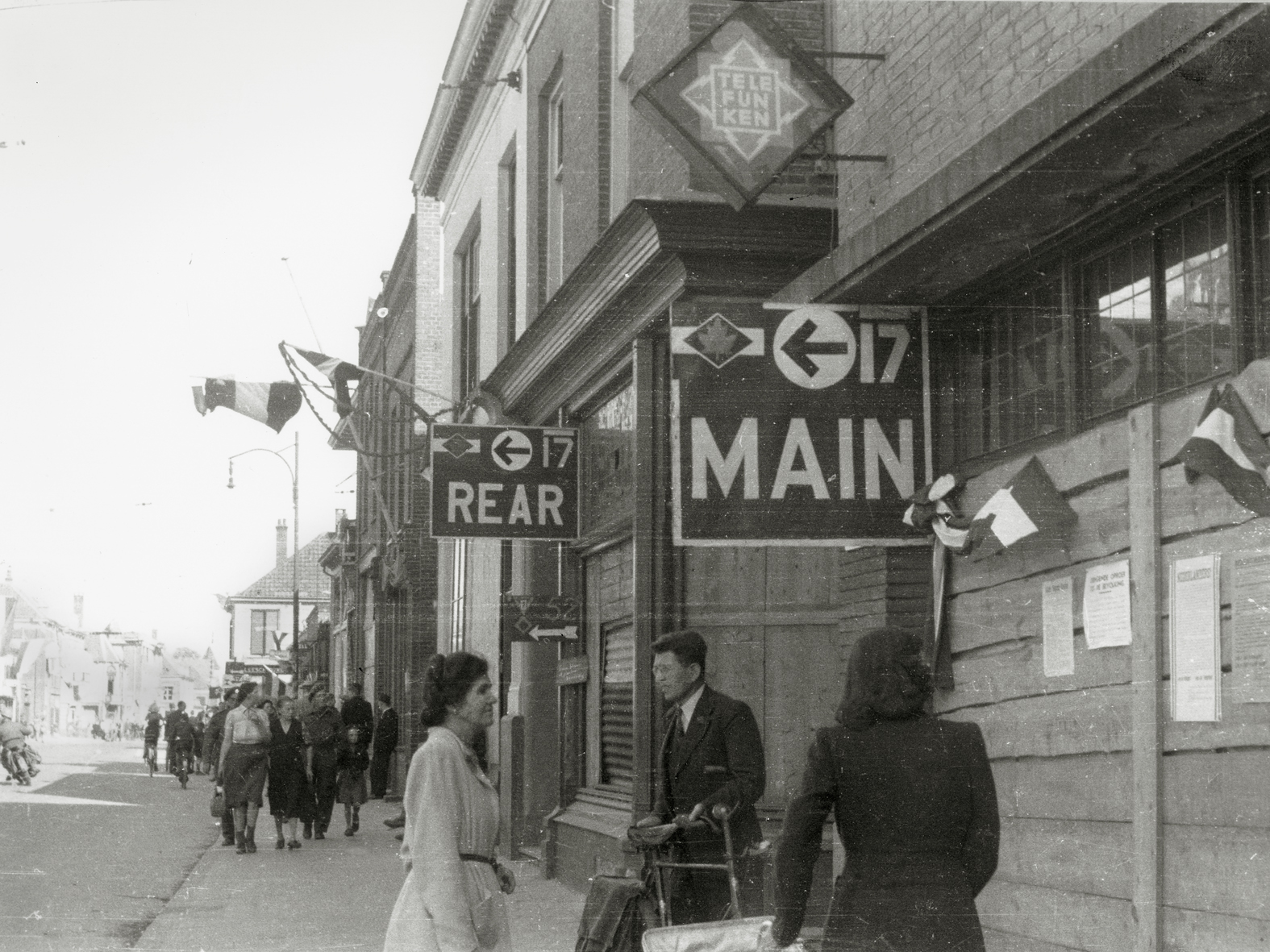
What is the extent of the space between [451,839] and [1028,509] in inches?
123

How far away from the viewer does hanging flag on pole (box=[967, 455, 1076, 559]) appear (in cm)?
689

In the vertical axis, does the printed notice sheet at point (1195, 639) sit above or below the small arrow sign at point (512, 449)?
below

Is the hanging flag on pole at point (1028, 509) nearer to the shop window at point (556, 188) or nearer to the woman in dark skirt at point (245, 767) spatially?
the shop window at point (556, 188)

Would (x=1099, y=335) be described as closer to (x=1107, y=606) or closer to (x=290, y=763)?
(x=1107, y=606)

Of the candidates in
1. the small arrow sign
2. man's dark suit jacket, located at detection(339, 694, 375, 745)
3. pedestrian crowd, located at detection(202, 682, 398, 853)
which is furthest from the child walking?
the small arrow sign

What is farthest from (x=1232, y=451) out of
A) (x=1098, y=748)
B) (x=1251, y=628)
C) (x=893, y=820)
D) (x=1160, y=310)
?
(x=893, y=820)

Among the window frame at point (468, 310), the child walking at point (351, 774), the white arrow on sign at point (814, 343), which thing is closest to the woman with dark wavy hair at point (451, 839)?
the white arrow on sign at point (814, 343)

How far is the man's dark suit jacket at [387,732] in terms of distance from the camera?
23.9 meters

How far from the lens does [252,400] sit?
69.4ft

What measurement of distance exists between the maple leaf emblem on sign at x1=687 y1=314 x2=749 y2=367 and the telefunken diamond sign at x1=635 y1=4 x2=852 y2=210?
36.7 inches

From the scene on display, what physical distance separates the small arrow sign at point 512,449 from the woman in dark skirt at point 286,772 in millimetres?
5319

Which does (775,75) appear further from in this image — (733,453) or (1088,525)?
(1088,525)

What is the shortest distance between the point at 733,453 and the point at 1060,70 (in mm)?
2328

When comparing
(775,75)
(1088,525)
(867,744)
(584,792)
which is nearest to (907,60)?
(775,75)
